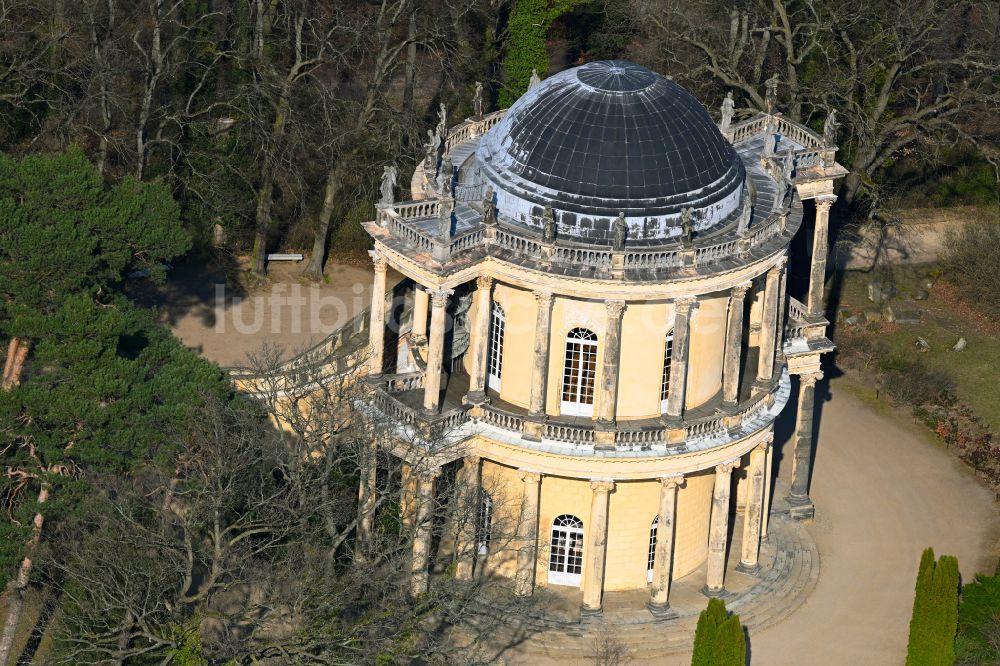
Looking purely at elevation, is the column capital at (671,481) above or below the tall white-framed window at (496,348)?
below

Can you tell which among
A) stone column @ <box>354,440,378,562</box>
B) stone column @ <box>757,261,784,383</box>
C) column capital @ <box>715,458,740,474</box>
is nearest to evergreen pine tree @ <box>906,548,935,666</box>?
column capital @ <box>715,458,740,474</box>

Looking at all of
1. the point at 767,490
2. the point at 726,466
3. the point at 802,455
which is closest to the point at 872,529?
the point at 802,455

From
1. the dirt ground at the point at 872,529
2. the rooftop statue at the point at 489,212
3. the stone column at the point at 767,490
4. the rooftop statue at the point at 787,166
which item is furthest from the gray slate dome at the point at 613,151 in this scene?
the dirt ground at the point at 872,529

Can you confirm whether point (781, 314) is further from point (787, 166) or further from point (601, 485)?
point (601, 485)

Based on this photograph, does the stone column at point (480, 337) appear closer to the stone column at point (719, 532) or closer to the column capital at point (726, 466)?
the column capital at point (726, 466)

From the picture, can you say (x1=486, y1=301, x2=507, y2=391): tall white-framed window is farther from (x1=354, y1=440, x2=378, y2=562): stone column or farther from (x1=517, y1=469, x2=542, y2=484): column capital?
(x1=354, y1=440, x2=378, y2=562): stone column

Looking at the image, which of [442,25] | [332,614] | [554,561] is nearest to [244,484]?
[332,614]
